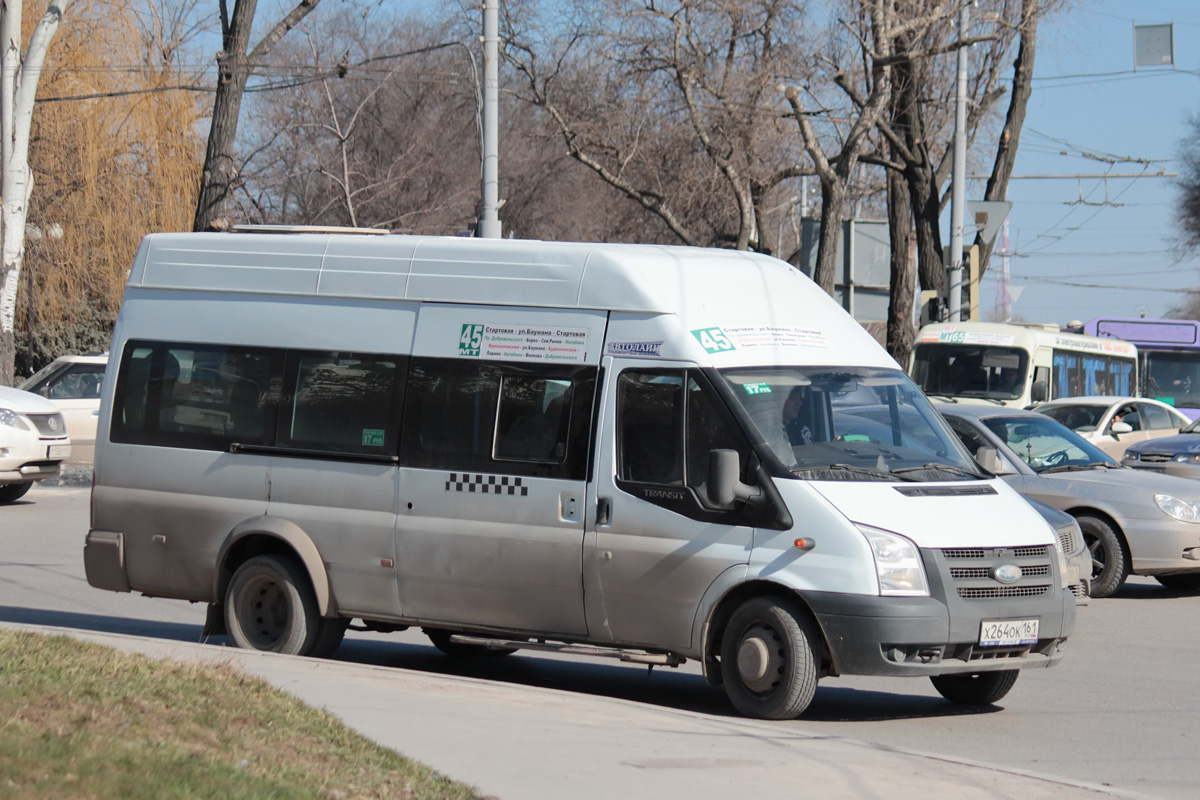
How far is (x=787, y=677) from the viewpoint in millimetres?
7547

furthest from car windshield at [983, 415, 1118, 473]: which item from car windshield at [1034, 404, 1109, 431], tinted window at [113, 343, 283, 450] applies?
tinted window at [113, 343, 283, 450]

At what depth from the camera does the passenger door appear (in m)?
7.82

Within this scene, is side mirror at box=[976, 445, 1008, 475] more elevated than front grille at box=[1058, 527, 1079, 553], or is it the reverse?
side mirror at box=[976, 445, 1008, 475]

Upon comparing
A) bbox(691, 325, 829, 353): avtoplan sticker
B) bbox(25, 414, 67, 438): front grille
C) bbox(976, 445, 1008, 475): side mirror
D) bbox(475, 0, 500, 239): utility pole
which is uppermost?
bbox(475, 0, 500, 239): utility pole

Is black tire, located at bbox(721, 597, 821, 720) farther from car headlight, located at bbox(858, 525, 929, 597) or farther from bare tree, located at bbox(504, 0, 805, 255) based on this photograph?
bare tree, located at bbox(504, 0, 805, 255)

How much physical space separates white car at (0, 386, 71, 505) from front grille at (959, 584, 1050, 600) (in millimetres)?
14231

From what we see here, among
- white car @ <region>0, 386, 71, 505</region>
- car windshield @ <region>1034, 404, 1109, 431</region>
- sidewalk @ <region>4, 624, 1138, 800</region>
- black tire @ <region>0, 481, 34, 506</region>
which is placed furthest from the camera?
car windshield @ <region>1034, 404, 1109, 431</region>

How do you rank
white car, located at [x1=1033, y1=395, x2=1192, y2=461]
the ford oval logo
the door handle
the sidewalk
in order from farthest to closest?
white car, located at [x1=1033, y1=395, x2=1192, y2=461] → the door handle → the ford oval logo → the sidewalk

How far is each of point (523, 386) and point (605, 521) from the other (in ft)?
3.20

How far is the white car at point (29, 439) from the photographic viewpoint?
18.4 m

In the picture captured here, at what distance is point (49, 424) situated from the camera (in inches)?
745

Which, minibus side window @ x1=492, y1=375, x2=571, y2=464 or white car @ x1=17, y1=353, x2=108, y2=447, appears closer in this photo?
minibus side window @ x1=492, y1=375, x2=571, y2=464

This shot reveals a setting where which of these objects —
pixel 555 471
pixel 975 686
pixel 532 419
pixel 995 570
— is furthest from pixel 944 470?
pixel 532 419

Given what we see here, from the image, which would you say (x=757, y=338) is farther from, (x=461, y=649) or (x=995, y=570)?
(x=461, y=649)
